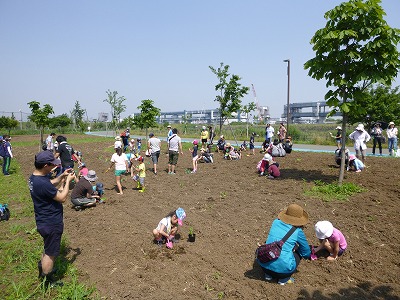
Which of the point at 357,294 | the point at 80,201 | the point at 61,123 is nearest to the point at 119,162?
the point at 80,201

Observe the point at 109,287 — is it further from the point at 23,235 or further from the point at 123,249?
the point at 23,235

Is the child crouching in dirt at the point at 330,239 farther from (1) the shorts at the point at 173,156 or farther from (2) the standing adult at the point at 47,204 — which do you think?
(1) the shorts at the point at 173,156

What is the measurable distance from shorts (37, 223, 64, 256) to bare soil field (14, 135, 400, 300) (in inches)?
27.9

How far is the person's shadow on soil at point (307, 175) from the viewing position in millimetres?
9524

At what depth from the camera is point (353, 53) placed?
7305 millimetres

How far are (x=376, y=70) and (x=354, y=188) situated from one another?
10.8 feet

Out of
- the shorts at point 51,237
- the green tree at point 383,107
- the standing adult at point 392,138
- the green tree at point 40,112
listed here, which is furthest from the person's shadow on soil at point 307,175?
the green tree at point 40,112

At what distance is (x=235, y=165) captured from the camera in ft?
44.3

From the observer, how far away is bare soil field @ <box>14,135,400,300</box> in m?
4.07

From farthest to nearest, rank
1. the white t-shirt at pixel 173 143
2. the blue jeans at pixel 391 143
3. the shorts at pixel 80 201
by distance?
1. the blue jeans at pixel 391 143
2. the white t-shirt at pixel 173 143
3. the shorts at pixel 80 201

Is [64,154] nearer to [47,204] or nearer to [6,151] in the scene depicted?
[6,151]

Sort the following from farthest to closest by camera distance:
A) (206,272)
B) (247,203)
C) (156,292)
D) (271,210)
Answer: (247,203)
(271,210)
(206,272)
(156,292)

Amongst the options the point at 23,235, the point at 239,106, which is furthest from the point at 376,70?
the point at 239,106

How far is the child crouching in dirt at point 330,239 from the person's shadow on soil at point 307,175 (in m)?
4.64
